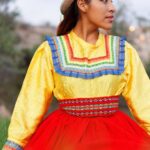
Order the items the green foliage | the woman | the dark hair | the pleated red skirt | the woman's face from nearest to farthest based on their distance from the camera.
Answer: the pleated red skirt → the woman → the woman's face → the dark hair → the green foliage

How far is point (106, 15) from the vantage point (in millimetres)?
3049

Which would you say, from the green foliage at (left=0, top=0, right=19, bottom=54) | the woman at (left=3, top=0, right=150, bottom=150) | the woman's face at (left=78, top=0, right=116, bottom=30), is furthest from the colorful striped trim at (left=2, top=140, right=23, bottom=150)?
the green foliage at (left=0, top=0, right=19, bottom=54)

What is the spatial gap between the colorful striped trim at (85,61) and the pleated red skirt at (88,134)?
0.68ft

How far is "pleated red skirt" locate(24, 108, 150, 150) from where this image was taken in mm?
2795

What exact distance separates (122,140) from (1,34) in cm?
1487

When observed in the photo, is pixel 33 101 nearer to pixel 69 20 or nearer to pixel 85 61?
pixel 85 61

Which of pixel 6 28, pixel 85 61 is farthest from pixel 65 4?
pixel 6 28

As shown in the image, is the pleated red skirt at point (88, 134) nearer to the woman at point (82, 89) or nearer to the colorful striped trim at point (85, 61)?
the woman at point (82, 89)

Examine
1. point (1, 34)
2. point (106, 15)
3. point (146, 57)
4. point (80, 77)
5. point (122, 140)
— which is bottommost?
point (146, 57)

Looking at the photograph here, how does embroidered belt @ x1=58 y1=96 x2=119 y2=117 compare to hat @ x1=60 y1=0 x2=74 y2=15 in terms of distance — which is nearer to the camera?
embroidered belt @ x1=58 y1=96 x2=119 y2=117

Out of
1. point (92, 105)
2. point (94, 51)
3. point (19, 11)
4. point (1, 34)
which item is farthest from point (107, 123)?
point (19, 11)

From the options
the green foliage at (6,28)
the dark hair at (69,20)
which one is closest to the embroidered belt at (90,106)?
the dark hair at (69,20)

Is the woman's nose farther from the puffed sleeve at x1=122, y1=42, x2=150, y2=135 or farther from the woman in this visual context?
the puffed sleeve at x1=122, y1=42, x2=150, y2=135

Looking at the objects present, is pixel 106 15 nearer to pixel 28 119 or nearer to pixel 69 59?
pixel 69 59
